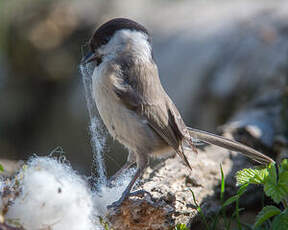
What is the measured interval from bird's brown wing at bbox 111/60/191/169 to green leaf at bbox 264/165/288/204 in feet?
2.13

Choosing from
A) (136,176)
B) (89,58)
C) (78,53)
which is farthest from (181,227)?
(78,53)

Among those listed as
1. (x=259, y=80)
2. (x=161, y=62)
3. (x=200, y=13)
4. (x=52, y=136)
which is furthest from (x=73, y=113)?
(x=259, y=80)

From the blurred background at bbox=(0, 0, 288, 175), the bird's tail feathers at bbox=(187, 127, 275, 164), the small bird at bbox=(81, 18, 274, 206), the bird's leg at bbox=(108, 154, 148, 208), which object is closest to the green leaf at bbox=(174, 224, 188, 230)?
the bird's leg at bbox=(108, 154, 148, 208)

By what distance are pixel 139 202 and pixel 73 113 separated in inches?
180

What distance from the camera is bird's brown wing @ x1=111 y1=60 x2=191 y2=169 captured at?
3.00 meters

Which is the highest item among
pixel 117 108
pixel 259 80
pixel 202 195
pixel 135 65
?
pixel 259 80

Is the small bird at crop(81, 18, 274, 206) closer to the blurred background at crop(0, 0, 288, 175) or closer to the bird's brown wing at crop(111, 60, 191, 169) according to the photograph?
the bird's brown wing at crop(111, 60, 191, 169)

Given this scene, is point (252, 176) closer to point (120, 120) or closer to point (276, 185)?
point (276, 185)

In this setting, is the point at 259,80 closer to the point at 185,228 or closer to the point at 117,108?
the point at 117,108

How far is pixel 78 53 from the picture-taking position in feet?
23.0

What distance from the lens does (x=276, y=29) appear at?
5.33 metres

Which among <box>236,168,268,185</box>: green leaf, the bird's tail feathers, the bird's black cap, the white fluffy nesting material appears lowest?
the white fluffy nesting material

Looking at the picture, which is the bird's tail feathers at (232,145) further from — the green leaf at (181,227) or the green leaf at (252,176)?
the green leaf at (181,227)

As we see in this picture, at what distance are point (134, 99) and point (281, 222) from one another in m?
1.21
